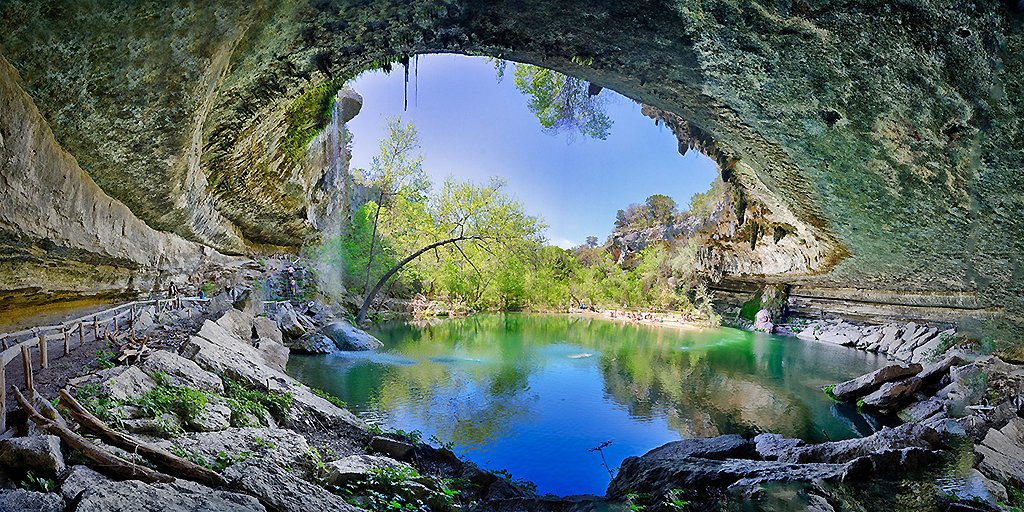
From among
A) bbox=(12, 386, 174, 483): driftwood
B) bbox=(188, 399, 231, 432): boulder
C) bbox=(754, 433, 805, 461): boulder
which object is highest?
bbox=(12, 386, 174, 483): driftwood

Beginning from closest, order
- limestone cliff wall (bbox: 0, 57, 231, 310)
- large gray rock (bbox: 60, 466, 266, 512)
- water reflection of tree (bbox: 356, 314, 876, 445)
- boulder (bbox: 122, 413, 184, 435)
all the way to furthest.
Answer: large gray rock (bbox: 60, 466, 266, 512) < limestone cliff wall (bbox: 0, 57, 231, 310) < boulder (bbox: 122, 413, 184, 435) < water reflection of tree (bbox: 356, 314, 876, 445)

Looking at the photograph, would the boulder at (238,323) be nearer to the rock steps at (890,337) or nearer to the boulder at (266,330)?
the boulder at (266,330)

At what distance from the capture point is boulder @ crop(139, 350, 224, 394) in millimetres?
4812

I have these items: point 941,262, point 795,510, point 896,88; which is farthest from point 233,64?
point 941,262

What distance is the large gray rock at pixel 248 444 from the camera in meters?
3.62

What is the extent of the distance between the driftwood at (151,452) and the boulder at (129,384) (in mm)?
784

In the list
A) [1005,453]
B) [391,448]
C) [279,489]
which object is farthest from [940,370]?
[279,489]

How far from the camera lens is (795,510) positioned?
4.16 meters

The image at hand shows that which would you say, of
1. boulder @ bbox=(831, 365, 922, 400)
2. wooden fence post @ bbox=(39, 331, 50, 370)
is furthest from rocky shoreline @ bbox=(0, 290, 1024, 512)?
boulder @ bbox=(831, 365, 922, 400)

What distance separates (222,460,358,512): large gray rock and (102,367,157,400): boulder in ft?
A: 4.74

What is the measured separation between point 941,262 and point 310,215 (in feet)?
39.4

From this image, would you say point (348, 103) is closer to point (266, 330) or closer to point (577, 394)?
point (266, 330)

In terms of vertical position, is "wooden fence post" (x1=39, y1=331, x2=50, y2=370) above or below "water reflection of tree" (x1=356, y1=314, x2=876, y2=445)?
above

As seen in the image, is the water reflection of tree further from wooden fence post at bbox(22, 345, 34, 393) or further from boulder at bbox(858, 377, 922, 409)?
wooden fence post at bbox(22, 345, 34, 393)
